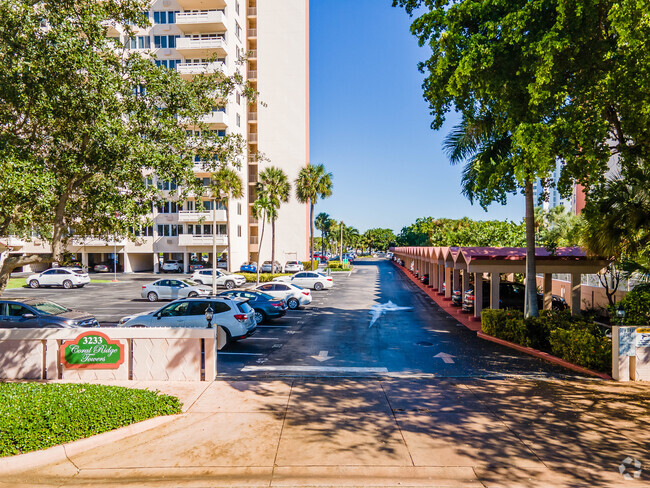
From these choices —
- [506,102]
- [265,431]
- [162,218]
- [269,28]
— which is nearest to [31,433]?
[265,431]

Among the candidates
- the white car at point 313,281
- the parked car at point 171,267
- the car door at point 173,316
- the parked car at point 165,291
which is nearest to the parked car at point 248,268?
the parked car at point 171,267

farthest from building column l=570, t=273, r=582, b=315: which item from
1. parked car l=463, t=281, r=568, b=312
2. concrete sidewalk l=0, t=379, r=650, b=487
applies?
concrete sidewalk l=0, t=379, r=650, b=487

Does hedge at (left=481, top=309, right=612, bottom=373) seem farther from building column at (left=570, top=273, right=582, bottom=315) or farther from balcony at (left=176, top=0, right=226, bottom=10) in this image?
balcony at (left=176, top=0, right=226, bottom=10)

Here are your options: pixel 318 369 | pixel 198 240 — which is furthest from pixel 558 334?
pixel 198 240

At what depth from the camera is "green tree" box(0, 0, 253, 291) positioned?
29.2ft

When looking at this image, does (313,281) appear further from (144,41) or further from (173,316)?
(144,41)

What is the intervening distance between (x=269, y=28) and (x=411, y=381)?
52946mm

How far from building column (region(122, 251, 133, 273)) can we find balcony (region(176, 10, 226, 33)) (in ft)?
88.0

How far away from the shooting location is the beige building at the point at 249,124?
159ft

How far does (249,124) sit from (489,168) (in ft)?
148

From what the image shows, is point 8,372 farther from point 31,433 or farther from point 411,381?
point 411,381

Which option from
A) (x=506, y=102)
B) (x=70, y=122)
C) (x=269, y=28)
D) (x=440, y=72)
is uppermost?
(x=269, y=28)

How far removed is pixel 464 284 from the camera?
80.4 ft

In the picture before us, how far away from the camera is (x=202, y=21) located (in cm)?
4550
